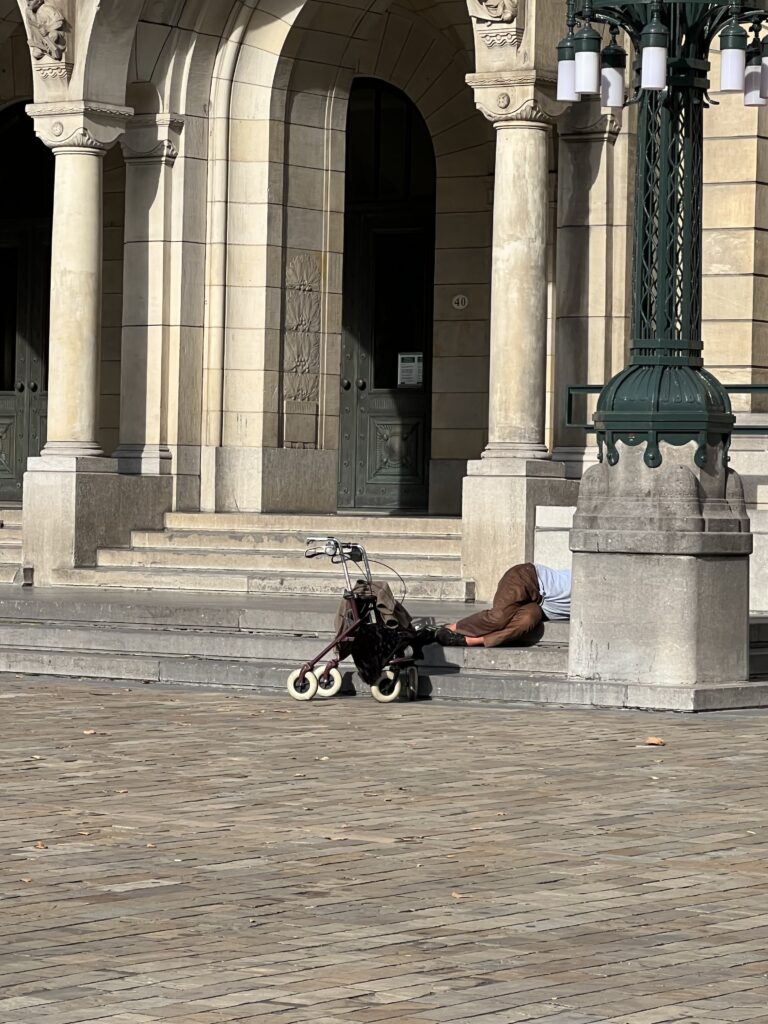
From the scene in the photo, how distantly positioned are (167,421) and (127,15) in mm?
3838

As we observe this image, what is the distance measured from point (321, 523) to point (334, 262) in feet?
10.6

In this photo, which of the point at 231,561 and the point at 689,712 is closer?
the point at 689,712

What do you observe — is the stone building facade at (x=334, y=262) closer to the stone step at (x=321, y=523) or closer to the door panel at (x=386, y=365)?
the door panel at (x=386, y=365)

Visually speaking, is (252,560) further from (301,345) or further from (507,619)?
(507,619)

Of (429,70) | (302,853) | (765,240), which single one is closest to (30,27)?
(429,70)

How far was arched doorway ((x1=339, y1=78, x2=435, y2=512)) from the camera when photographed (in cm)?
2488

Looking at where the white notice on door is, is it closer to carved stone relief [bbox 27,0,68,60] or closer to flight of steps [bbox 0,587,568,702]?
carved stone relief [bbox 27,0,68,60]

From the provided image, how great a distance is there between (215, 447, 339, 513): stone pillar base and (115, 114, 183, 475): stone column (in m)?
0.66

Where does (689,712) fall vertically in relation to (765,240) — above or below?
below

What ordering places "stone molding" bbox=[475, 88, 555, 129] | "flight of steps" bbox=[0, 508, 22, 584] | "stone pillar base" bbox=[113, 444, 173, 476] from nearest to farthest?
"stone molding" bbox=[475, 88, 555, 129] → "flight of steps" bbox=[0, 508, 22, 584] → "stone pillar base" bbox=[113, 444, 173, 476]

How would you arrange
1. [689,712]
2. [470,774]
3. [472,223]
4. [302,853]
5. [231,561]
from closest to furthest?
[302,853], [470,774], [689,712], [231,561], [472,223]

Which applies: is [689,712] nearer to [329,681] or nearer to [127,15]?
[329,681]

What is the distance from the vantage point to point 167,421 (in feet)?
70.4

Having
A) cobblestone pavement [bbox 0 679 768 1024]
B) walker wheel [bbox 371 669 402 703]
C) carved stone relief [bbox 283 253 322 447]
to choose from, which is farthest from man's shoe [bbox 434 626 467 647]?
carved stone relief [bbox 283 253 322 447]
